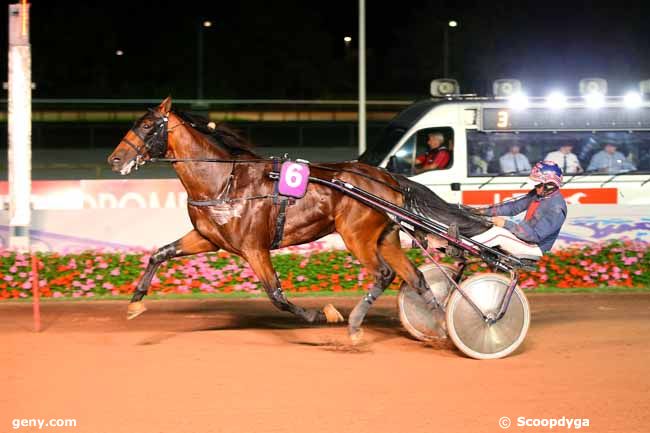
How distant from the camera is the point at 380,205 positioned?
796 centimetres

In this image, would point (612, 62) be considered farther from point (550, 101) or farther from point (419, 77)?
point (550, 101)

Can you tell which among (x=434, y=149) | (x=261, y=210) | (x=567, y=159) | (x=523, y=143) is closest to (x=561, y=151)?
(x=567, y=159)

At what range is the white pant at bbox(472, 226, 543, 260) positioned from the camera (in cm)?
765

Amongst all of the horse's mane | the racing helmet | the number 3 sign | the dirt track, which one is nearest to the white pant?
the racing helmet

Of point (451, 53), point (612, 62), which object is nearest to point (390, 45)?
point (451, 53)

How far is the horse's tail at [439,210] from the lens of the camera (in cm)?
781

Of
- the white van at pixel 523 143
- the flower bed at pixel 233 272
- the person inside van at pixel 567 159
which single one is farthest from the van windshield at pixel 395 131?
the flower bed at pixel 233 272

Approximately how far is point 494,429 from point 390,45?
172 ft

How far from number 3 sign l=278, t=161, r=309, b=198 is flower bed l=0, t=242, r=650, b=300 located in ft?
10.0

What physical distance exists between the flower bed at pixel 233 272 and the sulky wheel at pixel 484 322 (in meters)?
3.56

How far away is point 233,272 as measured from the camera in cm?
1098

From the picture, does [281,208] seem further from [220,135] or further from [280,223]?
[220,135]

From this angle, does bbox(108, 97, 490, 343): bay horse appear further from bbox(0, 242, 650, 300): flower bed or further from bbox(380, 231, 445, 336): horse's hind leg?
bbox(0, 242, 650, 300): flower bed

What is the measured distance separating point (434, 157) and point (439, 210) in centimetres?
586
